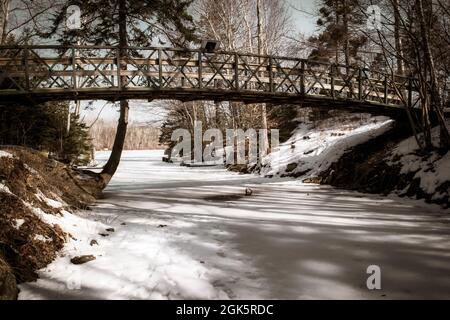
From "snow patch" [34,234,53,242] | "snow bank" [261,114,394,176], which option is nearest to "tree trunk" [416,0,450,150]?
"snow bank" [261,114,394,176]

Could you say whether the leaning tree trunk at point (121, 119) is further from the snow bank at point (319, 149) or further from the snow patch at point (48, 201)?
the snow bank at point (319, 149)

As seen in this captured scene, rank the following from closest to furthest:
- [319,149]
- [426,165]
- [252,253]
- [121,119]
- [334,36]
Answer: [252,253] < [426,165] < [121,119] < [319,149] < [334,36]

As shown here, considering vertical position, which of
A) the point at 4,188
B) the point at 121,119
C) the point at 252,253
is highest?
the point at 121,119

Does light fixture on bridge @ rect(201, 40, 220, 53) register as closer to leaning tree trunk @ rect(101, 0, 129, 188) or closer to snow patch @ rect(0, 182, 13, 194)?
leaning tree trunk @ rect(101, 0, 129, 188)

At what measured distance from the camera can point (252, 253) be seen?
532 centimetres

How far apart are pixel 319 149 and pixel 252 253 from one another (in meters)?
13.6

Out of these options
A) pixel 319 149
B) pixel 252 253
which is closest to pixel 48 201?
pixel 252 253

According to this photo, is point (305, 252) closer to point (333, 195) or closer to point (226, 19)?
point (333, 195)

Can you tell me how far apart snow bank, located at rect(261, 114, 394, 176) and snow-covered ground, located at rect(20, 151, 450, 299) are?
23.6 ft

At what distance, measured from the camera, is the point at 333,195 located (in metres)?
11.3

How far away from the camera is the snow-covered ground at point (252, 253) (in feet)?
13.0

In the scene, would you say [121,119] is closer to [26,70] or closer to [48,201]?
[26,70]

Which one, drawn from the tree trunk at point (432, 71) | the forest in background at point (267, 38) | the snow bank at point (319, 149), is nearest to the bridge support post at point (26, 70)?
the forest in background at point (267, 38)

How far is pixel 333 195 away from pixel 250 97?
4.64 m
